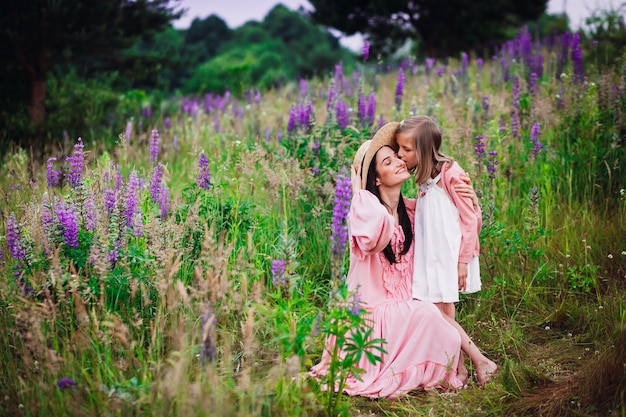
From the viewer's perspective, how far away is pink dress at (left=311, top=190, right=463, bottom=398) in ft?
10.1

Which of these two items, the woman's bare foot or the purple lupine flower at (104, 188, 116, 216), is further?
the purple lupine flower at (104, 188, 116, 216)

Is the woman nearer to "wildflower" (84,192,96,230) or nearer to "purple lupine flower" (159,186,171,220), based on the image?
"purple lupine flower" (159,186,171,220)

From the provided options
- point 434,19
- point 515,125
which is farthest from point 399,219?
point 434,19

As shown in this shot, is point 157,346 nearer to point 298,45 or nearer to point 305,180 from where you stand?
point 305,180

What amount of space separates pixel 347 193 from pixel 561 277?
2.08 metres

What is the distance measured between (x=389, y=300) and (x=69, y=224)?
70.4 inches

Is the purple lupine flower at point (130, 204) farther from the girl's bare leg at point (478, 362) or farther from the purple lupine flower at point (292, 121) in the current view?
the girl's bare leg at point (478, 362)

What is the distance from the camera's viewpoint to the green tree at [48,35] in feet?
24.7

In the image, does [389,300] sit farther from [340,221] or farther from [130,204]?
[130,204]

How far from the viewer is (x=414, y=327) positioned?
318 cm

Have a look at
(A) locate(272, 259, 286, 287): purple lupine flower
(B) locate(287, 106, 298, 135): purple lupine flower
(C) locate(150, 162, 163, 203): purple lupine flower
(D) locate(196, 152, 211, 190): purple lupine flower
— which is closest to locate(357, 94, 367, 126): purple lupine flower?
(B) locate(287, 106, 298, 135): purple lupine flower

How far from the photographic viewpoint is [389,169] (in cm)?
327

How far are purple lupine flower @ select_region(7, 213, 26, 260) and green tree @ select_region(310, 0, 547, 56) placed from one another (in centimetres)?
1102

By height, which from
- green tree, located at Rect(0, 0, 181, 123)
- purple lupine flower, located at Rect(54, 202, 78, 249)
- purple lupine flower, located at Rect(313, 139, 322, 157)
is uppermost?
green tree, located at Rect(0, 0, 181, 123)
